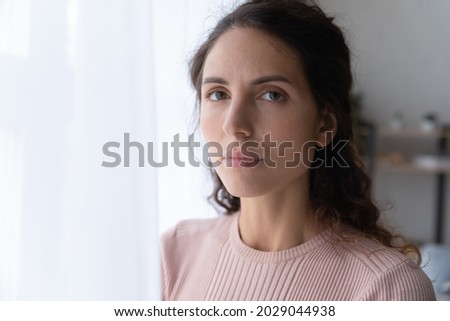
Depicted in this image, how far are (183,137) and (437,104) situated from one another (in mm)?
2611

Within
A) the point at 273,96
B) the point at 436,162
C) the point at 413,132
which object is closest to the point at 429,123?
the point at 413,132

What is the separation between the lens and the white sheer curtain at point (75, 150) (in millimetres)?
515

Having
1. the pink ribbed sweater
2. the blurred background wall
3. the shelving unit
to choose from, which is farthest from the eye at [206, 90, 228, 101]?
the shelving unit

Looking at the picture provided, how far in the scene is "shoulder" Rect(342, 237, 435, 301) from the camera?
0.65m

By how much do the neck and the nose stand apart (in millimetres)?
130

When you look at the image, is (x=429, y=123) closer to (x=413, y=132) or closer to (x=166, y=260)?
(x=413, y=132)

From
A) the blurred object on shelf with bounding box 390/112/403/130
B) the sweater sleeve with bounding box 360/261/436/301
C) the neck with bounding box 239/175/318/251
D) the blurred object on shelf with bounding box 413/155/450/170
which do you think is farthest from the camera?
the blurred object on shelf with bounding box 390/112/403/130

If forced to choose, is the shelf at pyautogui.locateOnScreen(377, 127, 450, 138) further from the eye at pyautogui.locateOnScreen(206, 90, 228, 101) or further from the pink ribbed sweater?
the eye at pyautogui.locateOnScreen(206, 90, 228, 101)

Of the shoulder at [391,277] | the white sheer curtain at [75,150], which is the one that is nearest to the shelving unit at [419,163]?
the shoulder at [391,277]

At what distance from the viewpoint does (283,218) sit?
75 centimetres

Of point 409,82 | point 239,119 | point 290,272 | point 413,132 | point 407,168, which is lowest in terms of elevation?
point 407,168

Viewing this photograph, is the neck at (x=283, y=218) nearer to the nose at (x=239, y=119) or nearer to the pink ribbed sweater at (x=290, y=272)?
the pink ribbed sweater at (x=290, y=272)

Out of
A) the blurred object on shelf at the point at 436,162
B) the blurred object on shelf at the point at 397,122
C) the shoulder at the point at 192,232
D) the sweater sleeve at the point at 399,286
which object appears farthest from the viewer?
the blurred object on shelf at the point at 397,122

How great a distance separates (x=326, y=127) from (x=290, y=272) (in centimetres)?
23
